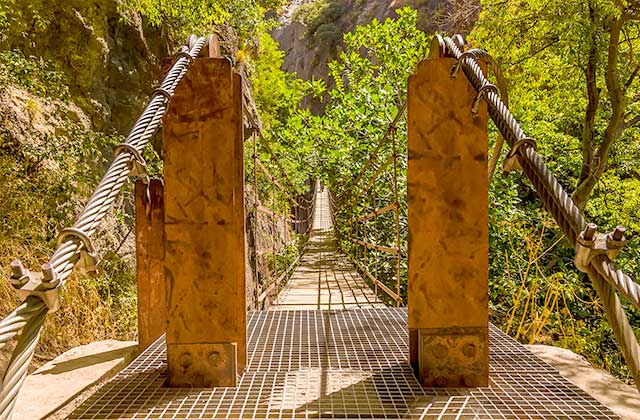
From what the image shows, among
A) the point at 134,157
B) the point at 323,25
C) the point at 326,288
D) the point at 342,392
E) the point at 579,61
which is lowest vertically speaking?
the point at 326,288

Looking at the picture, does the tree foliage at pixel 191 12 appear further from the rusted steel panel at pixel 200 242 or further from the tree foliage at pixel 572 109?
the rusted steel panel at pixel 200 242

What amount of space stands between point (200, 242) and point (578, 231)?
95 centimetres

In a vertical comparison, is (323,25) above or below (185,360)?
above

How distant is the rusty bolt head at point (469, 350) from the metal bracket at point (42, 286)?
1062 millimetres

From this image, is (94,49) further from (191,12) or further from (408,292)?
(408,292)

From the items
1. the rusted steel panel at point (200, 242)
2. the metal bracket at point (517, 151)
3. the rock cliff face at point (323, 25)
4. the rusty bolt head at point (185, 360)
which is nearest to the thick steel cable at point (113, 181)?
the rusted steel panel at point (200, 242)

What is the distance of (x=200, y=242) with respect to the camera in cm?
127

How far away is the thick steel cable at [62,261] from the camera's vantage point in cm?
50

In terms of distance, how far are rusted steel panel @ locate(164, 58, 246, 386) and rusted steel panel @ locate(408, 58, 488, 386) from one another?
0.53m

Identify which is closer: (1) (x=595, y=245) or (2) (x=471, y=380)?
(1) (x=595, y=245)

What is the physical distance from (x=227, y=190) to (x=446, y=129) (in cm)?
66

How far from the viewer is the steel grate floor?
43.8 inches

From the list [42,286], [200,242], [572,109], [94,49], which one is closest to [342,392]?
Answer: [200,242]

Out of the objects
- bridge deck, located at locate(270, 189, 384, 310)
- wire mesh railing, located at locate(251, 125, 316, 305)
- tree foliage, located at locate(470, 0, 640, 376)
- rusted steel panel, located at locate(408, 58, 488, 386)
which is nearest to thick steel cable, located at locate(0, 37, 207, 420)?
rusted steel panel, located at locate(408, 58, 488, 386)
